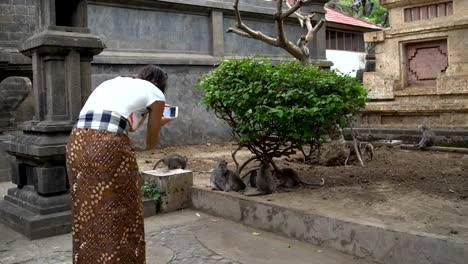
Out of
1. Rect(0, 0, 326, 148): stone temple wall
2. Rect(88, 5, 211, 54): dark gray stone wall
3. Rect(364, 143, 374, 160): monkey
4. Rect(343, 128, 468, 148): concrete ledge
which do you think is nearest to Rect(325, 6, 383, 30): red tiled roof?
Rect(0, 0, 326, 148): stone temple wall

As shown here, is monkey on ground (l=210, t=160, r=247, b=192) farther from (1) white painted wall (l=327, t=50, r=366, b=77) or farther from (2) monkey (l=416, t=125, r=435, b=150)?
(1) white painted wall (l=327, t=50, r=366, b=77)

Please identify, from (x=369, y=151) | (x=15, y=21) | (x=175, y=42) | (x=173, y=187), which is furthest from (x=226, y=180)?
(x=15, y=21)

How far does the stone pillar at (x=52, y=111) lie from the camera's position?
5.27m

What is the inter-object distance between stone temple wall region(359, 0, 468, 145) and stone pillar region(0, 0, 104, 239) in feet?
21.3

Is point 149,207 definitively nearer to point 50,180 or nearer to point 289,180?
point 50,180

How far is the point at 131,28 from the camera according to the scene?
11008 mm

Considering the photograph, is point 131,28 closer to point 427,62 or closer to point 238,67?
point 238,67

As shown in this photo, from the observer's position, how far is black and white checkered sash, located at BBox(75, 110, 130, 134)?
2896mm

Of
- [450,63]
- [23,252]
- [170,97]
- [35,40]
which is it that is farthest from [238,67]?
[450,63]

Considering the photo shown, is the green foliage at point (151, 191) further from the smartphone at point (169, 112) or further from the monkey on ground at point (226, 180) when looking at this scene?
the smartphone at point (169, 112)

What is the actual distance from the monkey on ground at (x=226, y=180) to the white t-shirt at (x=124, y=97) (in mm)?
3177

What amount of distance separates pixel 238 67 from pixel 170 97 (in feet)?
18.6

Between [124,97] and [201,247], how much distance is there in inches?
93.2

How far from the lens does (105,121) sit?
2.90m
